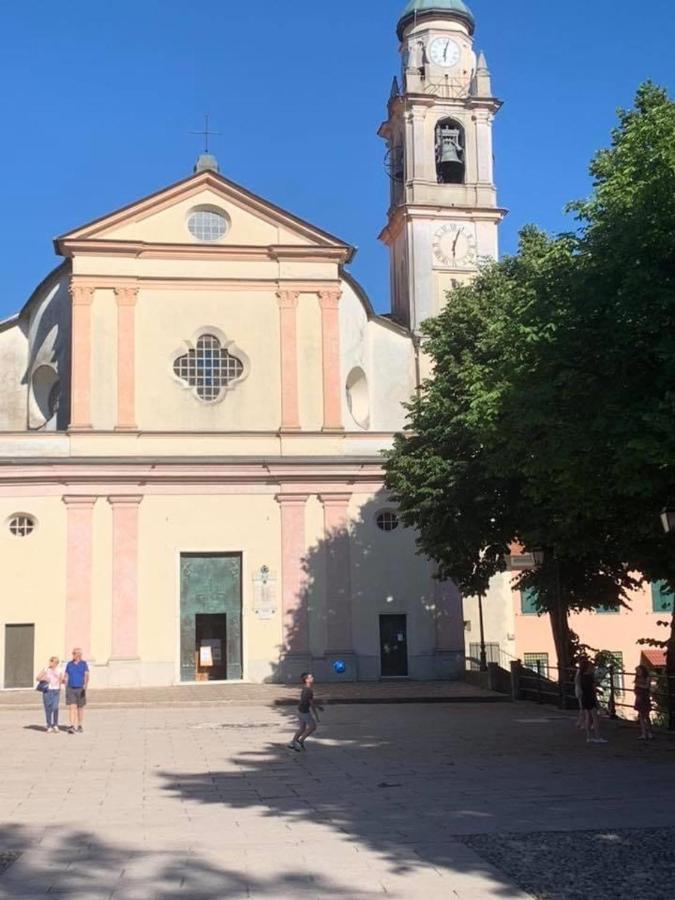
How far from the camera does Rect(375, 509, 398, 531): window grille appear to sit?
33.6 metres

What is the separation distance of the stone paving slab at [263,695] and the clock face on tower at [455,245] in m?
14.6

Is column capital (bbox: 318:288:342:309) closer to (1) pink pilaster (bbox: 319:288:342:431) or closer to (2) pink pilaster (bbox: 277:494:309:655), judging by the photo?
(1) pink pilaster (bbox: 319:288:342:431)

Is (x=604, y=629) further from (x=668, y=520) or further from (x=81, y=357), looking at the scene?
(x=668, y=520)

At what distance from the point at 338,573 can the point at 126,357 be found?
9.31 metres

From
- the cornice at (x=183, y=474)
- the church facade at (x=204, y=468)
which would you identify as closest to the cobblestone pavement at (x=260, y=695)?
the church facade at (x=204, y=468)

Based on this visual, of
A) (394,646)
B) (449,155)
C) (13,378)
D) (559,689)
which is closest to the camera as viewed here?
(559,689)

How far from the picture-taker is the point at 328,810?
11.9 meters

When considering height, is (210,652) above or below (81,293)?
below

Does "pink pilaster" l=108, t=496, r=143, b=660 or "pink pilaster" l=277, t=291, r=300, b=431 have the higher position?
"pink pilaster" l=277, t=291, r=300, b=431

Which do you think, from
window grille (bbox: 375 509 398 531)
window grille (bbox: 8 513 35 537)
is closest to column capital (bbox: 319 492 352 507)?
window grille (bbox: 375 509 398 531)

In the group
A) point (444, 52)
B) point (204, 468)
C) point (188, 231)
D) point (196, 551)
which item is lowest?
point (196, 551)

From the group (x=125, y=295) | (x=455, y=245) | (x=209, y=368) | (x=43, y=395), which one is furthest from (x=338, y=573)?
(x=455, y=245)

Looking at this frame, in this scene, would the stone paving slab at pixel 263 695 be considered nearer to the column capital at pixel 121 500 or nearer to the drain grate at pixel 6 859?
the column capital at pixel 121 500

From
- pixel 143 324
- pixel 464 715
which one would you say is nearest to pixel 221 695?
pixel 464 715
